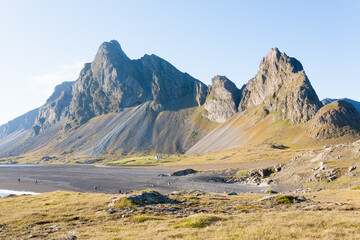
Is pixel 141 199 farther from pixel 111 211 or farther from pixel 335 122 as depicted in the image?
pixel 335 122

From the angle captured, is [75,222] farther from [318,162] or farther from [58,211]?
[318,162]

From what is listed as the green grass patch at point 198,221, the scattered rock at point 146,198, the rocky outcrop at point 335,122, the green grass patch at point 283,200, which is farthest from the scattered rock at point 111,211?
the rocky outcrop at point 335,122

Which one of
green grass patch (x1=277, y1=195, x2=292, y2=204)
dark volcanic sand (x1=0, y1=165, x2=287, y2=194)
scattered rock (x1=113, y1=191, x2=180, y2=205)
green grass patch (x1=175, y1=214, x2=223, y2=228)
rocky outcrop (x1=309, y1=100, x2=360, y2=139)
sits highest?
rocky outcrop (x1=309, y1=100, x2=360, y2=139)

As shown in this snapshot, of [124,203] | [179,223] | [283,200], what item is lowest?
[283,200]

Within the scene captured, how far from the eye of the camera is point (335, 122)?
178625 millimetres

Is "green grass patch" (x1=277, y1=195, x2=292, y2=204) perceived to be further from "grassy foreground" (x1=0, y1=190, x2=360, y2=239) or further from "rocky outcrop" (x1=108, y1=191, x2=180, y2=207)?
"rocky outcrop" (x1=108, y1=191, x2=180, y2=207)

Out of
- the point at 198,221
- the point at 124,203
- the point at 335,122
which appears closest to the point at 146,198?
the point at 124,203

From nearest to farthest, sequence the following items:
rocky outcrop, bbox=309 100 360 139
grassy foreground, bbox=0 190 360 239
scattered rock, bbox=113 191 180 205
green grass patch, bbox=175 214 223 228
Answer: grassy foreground, bbox=0 190 360 239
green grass patch, bbox=175 214 223 228
scattered rock, bbox=113 191 180 205
rocky outcrop, bbox=309 100 360 139

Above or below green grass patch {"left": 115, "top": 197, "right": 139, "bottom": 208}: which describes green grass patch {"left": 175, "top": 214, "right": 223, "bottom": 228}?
above

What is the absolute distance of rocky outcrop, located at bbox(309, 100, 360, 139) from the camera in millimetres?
171875

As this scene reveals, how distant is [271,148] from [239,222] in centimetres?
15995

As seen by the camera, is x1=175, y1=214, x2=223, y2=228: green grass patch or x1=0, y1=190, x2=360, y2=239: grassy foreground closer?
x1=0, y1=190, x2=360, y2=239: grassy foreground

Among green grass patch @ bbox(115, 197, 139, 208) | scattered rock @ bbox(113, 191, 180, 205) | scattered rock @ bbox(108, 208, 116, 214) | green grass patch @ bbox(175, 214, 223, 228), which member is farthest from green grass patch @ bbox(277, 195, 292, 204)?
scattered rock @ bbox(108, 208, 116, 214)

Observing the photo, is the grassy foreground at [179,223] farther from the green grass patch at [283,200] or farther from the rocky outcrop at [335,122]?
the rocky outcrop at [335,122]
